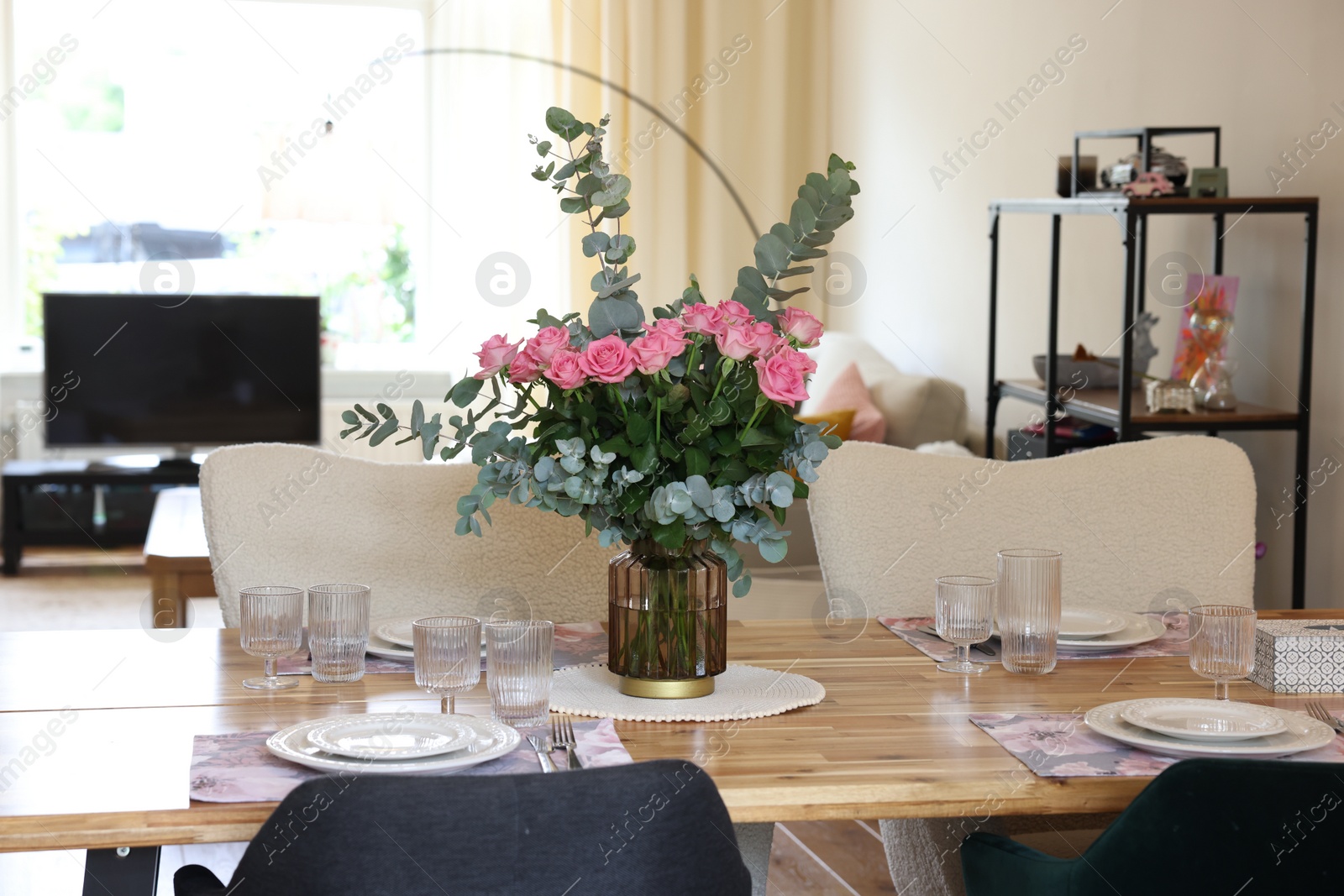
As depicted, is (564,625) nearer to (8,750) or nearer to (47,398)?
(8,750)

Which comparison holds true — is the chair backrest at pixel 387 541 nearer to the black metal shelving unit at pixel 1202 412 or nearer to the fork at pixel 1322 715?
the fork at pixel 1322 715

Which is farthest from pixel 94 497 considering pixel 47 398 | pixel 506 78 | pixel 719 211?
pixel 719 211

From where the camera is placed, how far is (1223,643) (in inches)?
55.3

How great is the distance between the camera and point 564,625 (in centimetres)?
167

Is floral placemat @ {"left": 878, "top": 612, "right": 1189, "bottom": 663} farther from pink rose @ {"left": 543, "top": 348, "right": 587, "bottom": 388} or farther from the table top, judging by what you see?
pink rose @ {"left": 543, "top": 348, "right": 587, "bottom": 388}

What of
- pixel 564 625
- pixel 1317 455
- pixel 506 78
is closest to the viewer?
pixel 564 625

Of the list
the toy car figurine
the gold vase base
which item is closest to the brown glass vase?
the gold vase base

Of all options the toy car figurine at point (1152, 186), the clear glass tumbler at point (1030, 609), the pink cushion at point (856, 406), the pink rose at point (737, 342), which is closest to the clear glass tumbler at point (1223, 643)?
the clear glass tumbler at point (1030, 609)

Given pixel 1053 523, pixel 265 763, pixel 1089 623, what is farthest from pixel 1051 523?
pixel 265 763

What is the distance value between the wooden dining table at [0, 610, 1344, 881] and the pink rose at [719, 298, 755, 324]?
38cm

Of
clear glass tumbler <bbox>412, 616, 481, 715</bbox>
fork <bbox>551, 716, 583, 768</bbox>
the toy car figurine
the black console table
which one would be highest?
the toy car figurine

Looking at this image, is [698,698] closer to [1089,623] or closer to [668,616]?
[668,616]

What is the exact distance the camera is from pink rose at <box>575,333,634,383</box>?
4.07 ft

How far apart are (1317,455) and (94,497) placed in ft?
14.2
